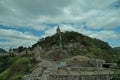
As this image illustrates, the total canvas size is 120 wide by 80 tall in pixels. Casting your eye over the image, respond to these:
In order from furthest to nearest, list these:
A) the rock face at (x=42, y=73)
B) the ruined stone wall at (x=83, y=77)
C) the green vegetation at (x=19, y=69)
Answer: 1. the green vegetation at (x=19, y=69)
2. the rock face at (x=42, y=73)
3. the ruined stone wall at (x=83, y=77)

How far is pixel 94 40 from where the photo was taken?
4756 centimetres

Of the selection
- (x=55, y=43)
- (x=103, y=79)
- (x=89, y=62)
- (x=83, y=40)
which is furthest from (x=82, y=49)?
(x=103, y=79)

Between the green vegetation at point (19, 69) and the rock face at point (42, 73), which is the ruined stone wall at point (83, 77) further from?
the green vegetation at point (19, 69)

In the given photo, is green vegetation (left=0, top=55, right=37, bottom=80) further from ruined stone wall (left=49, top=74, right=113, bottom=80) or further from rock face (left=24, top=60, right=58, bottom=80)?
ruined stone wall (left=49, top=74, right=113, bottom=80)

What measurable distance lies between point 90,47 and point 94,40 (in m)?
7.73

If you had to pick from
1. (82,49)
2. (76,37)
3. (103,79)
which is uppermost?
(76,37)

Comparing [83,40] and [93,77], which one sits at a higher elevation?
[83,40]

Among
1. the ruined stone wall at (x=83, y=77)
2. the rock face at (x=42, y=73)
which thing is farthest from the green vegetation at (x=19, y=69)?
the ruined stone wall at (x=83, y=77)

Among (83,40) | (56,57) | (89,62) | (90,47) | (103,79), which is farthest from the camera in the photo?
(83,40)

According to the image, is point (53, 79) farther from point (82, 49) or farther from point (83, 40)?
point (83, 40)

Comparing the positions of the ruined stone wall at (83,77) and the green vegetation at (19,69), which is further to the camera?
the green vegetation at (19,69)

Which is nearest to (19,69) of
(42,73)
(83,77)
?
(42,73)

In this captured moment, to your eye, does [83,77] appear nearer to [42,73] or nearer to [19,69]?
[42,73]

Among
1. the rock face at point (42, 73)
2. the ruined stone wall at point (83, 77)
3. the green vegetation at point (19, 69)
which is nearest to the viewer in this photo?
the ruined stone wall at point (83, 77)
